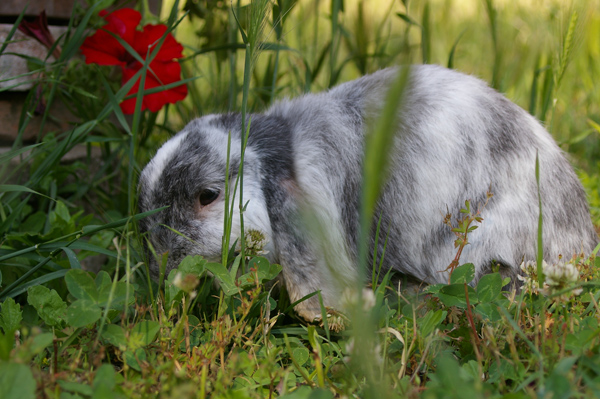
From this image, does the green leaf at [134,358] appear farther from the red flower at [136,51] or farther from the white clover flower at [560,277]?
the red flower at [136,51]

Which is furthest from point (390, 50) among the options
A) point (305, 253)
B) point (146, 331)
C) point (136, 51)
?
point (146, 331)

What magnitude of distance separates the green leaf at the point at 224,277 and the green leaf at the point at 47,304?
1.59 ft

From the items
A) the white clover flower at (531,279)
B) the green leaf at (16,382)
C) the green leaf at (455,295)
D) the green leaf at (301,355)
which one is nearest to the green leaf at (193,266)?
the green leaf at (301,355)

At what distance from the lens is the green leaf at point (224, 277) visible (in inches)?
67.5

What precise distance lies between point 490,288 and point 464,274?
0.30 feet

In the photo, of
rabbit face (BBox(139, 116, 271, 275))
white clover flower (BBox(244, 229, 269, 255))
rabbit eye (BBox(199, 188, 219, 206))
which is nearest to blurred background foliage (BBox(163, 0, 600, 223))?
rabbit face (BBox(139, 116, 271, 275))

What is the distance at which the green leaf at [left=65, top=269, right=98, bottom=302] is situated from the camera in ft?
5.04

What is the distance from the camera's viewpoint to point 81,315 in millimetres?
1491

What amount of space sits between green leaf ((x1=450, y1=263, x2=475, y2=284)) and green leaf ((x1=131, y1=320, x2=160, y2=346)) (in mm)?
942

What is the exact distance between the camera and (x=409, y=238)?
1.99 meters

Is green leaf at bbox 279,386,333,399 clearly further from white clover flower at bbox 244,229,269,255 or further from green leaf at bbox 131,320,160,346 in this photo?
white clover flower at bbox 244,229,269,255

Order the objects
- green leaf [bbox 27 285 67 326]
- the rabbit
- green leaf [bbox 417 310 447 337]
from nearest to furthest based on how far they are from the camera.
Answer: green leaf [bbox 417 310 447 337], green leaf [bbox 27 285 67 326], the rabbit

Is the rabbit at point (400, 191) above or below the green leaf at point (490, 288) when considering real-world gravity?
above

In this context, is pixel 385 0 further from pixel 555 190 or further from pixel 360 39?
pixel 555 190
